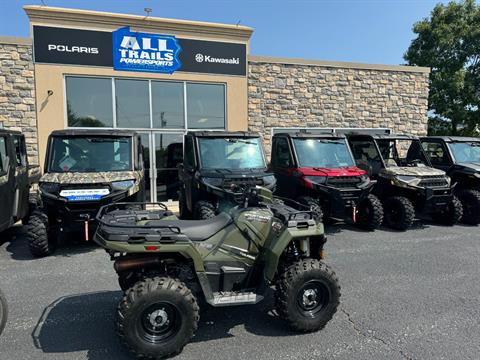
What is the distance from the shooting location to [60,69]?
991cm

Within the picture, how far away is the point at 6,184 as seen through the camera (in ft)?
21.1

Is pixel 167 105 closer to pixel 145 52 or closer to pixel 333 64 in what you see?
pixel 145 52

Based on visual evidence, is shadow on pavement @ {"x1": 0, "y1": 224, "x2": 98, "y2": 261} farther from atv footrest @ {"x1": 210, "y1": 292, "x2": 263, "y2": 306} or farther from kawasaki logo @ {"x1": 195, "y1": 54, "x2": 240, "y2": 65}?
kawasaki logo @ {"x1": 195, "y1": 54, "x2": 240, "y2": 65}

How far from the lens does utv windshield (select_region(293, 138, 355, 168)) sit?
26.6 ft

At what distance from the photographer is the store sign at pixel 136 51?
9.85m

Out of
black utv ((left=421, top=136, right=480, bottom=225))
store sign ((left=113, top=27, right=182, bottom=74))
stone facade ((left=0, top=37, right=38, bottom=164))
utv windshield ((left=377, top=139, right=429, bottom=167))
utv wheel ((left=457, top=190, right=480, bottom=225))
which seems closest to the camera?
utv wheel ((left=457, top=190, right=480, bottom=225))

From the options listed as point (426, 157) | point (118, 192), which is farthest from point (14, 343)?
point (426, 157)

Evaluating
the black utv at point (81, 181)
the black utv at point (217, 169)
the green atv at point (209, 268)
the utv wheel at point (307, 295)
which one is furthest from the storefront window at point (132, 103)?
the utv wheel at point (307, 295)

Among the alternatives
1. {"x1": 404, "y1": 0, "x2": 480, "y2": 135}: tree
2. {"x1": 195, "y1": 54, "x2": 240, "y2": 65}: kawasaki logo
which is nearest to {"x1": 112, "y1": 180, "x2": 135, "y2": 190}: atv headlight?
{"x1": 195, "y1": 54, "x2": 240, "y2": 65}: kawasaki logo

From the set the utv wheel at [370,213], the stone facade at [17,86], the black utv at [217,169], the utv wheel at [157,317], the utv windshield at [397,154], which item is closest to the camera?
the utv wheel at [157,317]

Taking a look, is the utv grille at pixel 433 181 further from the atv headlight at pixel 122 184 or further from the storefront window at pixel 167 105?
the storefront window at pixel 167 105

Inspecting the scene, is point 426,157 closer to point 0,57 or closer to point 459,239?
point 459,239

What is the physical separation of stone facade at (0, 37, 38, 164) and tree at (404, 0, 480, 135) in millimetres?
19026

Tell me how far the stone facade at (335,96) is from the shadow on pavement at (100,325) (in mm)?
8521
